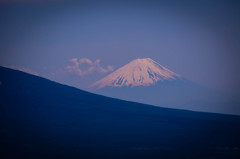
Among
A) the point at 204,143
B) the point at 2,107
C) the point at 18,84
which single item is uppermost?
the point at 18,84

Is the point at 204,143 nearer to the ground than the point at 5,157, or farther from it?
farther from it

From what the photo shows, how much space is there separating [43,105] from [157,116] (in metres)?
32.3

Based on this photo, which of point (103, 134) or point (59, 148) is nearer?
point (59, 148)

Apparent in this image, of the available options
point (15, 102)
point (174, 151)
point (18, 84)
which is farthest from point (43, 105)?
point (174, 151)

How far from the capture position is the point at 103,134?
61.8m

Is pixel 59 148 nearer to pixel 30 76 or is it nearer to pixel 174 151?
pixel 174 151

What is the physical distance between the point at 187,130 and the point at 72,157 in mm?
34801

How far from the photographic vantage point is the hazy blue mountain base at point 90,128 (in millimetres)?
46812

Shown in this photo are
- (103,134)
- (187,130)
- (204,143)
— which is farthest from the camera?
(187,130)

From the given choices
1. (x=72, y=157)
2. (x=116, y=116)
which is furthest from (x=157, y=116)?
(x=72, y=157)

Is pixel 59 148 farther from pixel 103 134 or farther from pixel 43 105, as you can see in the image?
pixel 43 105

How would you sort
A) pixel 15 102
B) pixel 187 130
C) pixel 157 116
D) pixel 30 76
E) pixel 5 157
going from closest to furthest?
pixel 5 157, pixel 187 130, pixel 15 102, pixel 157 116, pixel 30 76

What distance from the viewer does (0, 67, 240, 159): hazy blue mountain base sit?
154ft

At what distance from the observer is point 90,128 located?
66.4 meters
